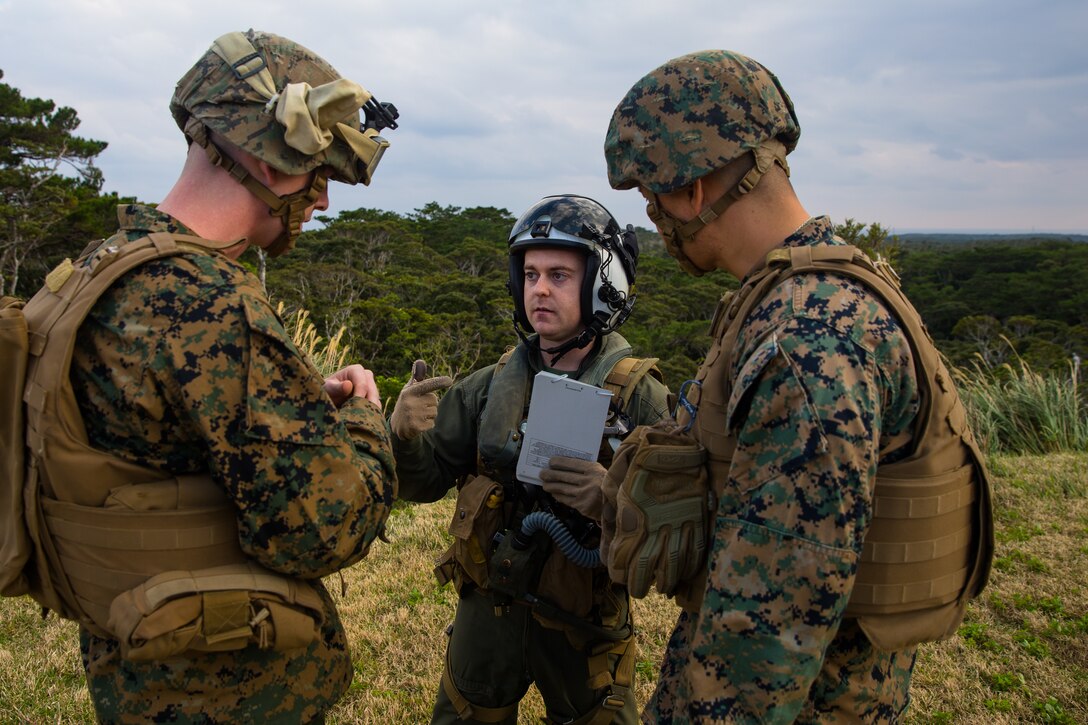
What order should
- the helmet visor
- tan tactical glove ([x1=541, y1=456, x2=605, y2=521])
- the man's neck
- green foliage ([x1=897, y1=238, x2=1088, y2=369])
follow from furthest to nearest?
green foliage ([x1=897, y1=238, x2=1088, y2=369]), the man's neck, the helmet visor, tan tactical glove ([x1=541, y1=456, x2=605, y2=521])

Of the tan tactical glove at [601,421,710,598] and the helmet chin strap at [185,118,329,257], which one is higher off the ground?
the helmet chin strap at [185,118,329,257]

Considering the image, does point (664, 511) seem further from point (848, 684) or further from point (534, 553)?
point (534, 553)

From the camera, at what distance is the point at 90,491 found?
2018mm

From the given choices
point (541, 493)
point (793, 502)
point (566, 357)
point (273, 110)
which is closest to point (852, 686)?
point (793, 502)

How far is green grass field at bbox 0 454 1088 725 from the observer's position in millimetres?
3986

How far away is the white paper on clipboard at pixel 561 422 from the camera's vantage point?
9.44 feet

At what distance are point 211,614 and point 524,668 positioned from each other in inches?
57.6

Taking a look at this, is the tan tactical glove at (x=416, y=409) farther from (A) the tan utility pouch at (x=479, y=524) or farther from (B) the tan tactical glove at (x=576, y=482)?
(B) the tan tactical glove at (x=576, y=482)

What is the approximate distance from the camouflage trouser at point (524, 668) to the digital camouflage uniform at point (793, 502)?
1349 mm

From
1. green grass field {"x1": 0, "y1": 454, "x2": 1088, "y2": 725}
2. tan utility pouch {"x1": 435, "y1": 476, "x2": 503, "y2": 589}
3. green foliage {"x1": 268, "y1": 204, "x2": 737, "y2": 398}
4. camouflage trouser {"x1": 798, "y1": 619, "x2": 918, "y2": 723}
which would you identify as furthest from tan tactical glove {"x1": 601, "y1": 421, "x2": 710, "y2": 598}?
green foliage {"x1": 268, "y1": 204, "x2": 737, "y2": 398}

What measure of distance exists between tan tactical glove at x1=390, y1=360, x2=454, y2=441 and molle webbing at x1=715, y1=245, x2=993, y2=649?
4.65ft

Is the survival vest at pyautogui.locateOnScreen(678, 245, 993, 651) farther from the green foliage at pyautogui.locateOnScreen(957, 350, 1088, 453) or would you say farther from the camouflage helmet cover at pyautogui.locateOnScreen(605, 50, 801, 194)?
the green foliage at pyautogui.locateOnScreen(957, 350, 1088, 453)

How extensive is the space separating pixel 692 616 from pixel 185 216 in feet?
5.86

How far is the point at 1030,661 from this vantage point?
438 centimetres
